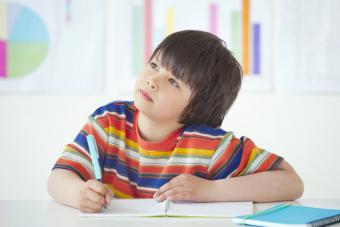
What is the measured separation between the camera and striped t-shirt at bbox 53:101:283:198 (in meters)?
1.31

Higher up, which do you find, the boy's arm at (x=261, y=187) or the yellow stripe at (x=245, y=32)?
the yellow stripe at (x=245, y=32)

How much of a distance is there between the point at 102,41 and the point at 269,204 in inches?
78.0

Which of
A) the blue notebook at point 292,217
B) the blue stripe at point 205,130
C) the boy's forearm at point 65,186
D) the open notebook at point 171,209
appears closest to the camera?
the blue notebook at point 292,217

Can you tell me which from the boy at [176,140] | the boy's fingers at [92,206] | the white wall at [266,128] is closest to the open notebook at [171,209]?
the boy's fingers at [92,206]

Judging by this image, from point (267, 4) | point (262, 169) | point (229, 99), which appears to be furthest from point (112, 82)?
point (262, 169)

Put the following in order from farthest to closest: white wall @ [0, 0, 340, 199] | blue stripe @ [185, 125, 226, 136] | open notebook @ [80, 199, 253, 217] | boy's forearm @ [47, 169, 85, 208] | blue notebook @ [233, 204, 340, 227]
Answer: white wall @ [0, 0, 340, 199] < blue stripe @ [185, 125, 226, 136] < boy's forearm @ [47, 169, 85, 208] < open notebook @ [80, 199, 253, 217] < blue notebook @ [233, 204, 340, 227]

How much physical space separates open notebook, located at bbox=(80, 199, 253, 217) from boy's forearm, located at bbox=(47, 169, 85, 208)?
75 millimetres

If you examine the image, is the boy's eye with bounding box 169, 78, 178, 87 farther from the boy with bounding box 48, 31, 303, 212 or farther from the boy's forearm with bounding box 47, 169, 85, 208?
the boy's forearm with bounding box 47, 169, 85, 208

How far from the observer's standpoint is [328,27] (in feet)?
9.72

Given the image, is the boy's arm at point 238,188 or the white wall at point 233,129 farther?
the white wall at point 233,129

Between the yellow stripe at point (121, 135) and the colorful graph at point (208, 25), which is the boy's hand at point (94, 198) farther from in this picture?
the colorful graph at point (208, 25)

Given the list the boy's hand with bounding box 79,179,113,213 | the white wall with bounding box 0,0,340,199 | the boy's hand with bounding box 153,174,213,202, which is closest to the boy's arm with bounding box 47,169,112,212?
the boy's hand with bounding box 79,179,113,213

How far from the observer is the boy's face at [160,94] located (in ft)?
4.26

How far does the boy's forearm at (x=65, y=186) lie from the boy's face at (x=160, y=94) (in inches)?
8.3
